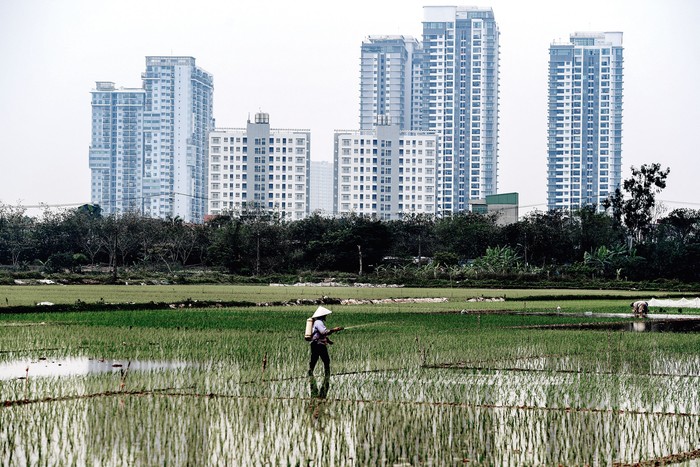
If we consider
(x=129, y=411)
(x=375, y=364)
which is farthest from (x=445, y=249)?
(x=129, y=411)

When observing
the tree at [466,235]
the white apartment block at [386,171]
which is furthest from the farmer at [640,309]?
the white apartment block at [386,171]

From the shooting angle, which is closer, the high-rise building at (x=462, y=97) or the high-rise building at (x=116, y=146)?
the high-rise building at (x=462, y=97)

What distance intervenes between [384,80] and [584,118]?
36.8m

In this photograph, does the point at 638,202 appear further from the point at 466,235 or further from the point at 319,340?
the point at 319,340

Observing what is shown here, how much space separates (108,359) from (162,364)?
1.23 m

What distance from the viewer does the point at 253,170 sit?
14388 cm

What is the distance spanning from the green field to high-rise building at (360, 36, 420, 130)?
158 meters

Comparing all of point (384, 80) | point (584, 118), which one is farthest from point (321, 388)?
point (584, 118)

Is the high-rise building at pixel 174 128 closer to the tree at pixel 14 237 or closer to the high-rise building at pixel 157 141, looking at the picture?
the high-rise building at pixel 157 141

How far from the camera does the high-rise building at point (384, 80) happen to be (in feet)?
574

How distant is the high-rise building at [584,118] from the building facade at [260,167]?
5357 cm

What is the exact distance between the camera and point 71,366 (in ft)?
46.0

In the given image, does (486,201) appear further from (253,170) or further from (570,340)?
(570,340)

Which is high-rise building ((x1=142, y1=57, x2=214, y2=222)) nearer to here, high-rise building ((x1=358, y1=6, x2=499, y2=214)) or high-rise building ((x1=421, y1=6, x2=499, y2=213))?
high-rise building ((x1=358, y1=6, x2=499, y2=214))
